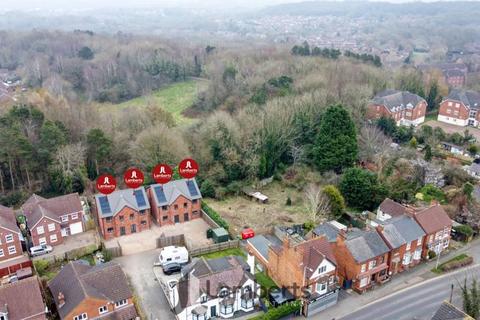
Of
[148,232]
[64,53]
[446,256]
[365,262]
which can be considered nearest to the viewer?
[365,262]

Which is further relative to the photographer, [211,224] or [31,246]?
[211,224]

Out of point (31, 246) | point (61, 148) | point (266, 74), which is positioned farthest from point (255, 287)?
point (266, 74)

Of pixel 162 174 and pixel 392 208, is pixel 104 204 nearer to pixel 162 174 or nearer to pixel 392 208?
pixel 162 174

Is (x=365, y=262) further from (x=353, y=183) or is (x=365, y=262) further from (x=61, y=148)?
(x=61, y=148)

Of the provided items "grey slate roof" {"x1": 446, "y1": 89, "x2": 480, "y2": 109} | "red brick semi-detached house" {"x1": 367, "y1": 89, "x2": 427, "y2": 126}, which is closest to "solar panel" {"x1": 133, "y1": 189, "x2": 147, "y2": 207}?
"red brick semi-detached house" {"x1": 367, "y1": 89, "x2": 427, "y2": 126}

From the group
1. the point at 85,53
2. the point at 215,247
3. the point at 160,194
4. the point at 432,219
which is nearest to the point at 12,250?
the point at 160,194

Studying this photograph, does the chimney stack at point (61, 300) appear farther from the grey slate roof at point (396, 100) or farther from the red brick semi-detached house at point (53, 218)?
the grey slate roof at point (396, 100)

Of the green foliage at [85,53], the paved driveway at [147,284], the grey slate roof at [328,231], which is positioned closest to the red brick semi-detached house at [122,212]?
the paved driveway at [147,284]
